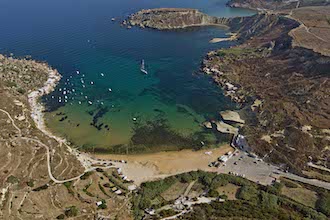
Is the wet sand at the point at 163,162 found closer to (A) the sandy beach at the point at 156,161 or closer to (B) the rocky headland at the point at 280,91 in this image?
(A) the sandy beach at the point at 156,161

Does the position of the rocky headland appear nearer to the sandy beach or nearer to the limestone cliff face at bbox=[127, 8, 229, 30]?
the sandy beach

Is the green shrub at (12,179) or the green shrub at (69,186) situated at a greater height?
the green shrub at (12,179)

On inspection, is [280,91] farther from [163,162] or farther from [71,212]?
[71,212]

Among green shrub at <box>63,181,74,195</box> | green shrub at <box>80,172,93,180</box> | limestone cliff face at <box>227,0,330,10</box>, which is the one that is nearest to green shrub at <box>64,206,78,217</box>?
green shrub at <box>63,181,74,195</box>

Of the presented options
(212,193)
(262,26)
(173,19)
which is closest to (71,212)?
(212,193)

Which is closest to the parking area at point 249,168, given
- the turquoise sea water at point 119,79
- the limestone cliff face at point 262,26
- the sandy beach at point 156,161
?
the sandy beach at point 156,161

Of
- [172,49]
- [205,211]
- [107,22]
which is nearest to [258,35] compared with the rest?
[172,49]

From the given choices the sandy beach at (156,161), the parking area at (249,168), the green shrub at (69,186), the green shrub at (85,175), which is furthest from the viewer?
the sandy beach at (156,161)
